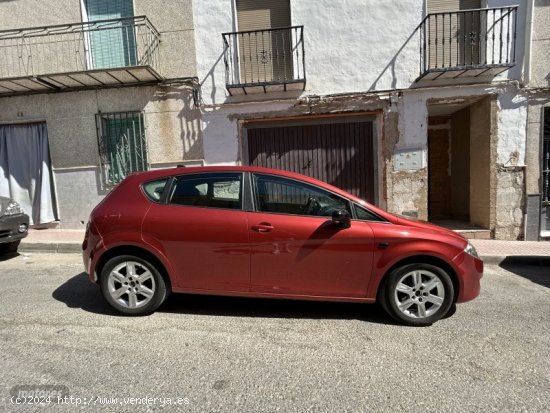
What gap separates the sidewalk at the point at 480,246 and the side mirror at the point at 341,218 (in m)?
3.71

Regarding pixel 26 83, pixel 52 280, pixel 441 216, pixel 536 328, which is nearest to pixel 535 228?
pixel 441 216

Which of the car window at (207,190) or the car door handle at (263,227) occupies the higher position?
the car window at (207,190)

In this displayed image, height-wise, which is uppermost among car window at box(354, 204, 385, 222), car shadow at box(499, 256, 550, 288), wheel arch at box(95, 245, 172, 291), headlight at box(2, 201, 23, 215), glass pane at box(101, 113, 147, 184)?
glass pane at box(101, 113, 147, 184)

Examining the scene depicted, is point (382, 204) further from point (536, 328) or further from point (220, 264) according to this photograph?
point (220, 264)

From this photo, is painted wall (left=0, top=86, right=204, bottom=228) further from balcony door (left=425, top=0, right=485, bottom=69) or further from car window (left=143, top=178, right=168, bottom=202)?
balcony door (left=425, top=0, right=485, bottom=69)

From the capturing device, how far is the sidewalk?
5.55 meters

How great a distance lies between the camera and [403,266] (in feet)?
10.1

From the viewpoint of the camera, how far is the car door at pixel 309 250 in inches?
121

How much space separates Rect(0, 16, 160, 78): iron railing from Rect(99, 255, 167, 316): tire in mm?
5495

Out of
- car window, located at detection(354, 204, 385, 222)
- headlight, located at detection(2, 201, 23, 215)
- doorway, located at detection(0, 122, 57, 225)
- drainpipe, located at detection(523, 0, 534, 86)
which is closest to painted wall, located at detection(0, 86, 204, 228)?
doorway, located at detection(0, 122, 57, 225)

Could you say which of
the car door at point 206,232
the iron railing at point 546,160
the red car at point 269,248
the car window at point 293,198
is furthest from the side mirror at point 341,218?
the iron railing at point 546,160

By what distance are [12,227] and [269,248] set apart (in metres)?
5.23

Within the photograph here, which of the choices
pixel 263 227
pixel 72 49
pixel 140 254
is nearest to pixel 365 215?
pixel 263 227

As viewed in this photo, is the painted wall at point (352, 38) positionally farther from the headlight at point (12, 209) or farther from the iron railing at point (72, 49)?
the headlight at point (12, 209)
